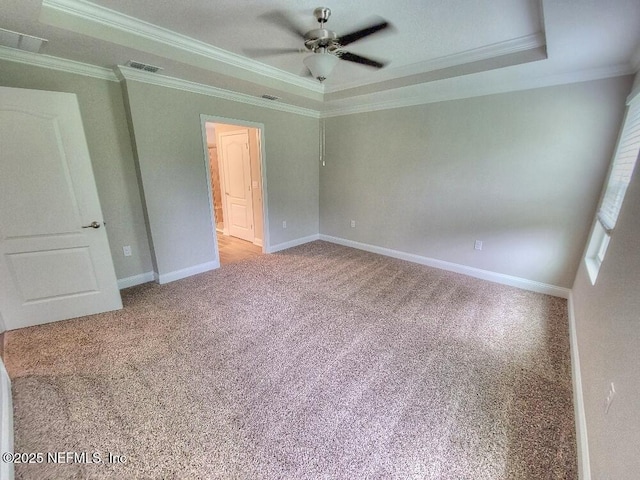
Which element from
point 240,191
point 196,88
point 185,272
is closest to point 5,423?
point 185,272

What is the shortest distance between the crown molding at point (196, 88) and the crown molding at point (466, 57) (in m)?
1.29

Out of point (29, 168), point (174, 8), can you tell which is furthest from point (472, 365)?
point (29, 168)

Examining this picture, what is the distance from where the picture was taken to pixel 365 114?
4094 mm

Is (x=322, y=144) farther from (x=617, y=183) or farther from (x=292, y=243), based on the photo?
(x=617, y=183)

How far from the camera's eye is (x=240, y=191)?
486cm

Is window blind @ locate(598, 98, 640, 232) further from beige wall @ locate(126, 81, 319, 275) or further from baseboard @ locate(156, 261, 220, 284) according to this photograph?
baseboard @ locate(156, 261, 220, 284)

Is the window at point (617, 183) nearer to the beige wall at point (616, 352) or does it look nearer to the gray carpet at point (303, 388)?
the beige wall at point (616, 352)

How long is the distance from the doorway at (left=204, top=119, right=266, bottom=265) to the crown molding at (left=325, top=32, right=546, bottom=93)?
6.38 feet

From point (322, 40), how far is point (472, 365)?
2647mm

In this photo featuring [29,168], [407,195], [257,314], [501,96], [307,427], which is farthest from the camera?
[407,195]

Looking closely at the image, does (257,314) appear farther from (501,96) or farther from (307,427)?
(501,96)

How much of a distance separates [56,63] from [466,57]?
152 inches

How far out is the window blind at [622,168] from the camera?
188 cm

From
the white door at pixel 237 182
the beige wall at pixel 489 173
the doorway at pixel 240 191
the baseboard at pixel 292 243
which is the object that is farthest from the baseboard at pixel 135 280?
the beige wall at pixel 489 173
